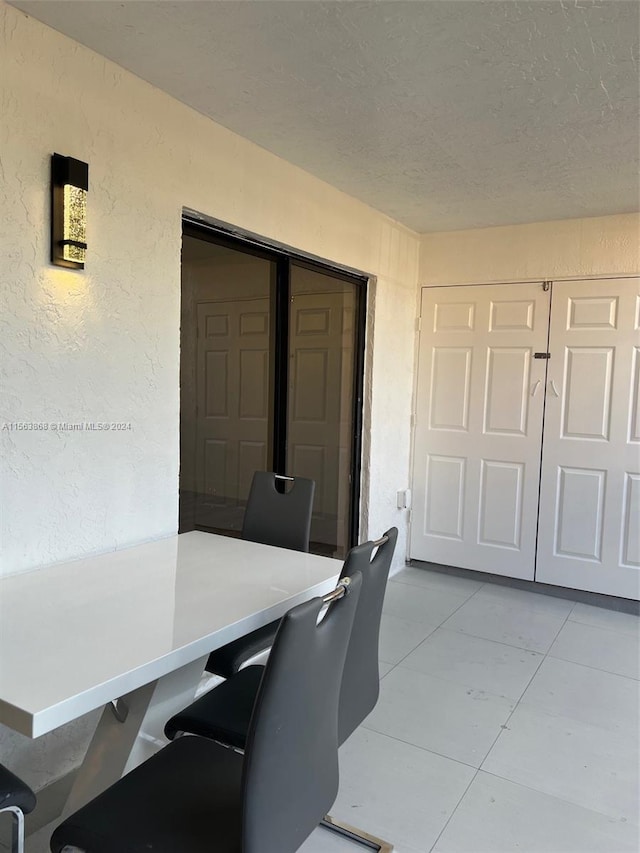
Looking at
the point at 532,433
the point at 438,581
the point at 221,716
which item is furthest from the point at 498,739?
the point at 532,433

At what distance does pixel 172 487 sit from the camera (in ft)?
7.89

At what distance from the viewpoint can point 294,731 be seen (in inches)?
Answer: 44.3

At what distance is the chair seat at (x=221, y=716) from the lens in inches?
58.8

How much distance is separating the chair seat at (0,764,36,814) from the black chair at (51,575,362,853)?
13 cm

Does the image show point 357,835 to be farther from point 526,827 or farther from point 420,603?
point 420,603

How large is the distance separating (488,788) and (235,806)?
1194mm

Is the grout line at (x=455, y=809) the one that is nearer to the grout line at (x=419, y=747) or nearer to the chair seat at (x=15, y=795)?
the grout line at (x=419, y=747)

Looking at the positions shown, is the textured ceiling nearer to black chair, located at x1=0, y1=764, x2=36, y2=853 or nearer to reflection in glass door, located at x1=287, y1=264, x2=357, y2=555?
reflection in glass door, located at x1=287, y1=264, x2=357, y2=555

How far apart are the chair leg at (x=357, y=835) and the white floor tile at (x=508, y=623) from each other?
164 centimetres

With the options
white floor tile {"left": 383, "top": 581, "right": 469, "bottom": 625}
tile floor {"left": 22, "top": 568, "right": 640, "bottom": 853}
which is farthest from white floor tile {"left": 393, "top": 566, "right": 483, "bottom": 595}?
tile floor {"left": 22, "top": 568, "right": 640, "bottom": 853}

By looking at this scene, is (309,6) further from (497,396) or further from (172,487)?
(497,396)

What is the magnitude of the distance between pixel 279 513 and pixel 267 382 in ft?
3.19

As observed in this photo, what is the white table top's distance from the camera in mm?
1128

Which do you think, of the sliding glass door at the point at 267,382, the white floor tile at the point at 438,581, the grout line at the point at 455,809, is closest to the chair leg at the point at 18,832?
the grout line at the point at 455,809
